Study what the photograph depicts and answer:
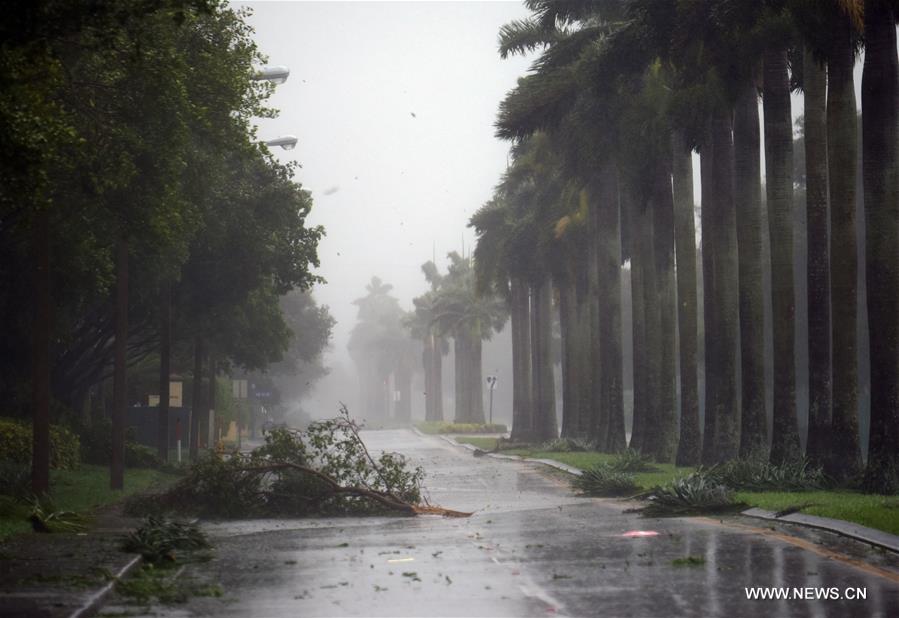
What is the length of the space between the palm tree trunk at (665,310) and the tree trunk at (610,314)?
572 cm

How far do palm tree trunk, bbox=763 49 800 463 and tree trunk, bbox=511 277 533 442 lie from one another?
41331mm

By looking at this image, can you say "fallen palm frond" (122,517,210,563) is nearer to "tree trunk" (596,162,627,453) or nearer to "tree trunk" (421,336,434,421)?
"tree trunk" (596,162,627,453)

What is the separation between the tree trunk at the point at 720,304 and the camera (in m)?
32.0

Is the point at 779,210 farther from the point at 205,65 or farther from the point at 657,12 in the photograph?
the point at 205,65

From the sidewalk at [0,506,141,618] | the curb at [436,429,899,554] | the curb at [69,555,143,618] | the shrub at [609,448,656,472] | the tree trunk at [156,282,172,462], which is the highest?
the tree trunk at [156,282,172,462]

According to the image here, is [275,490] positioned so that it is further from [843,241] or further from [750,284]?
[750,284]

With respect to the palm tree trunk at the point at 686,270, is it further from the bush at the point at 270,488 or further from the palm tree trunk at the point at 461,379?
the palm tree trunk at the point at 461,379

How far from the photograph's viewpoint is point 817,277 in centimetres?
2592

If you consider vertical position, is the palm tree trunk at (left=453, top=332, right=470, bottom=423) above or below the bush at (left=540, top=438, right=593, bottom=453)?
above

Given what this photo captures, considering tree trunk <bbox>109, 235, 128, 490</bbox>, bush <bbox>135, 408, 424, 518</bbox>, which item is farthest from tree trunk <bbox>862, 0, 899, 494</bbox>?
tree trunk <bbox>109, 235, 128, 490</bbox>

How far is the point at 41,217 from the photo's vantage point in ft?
75.2

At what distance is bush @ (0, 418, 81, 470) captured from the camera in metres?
29.8

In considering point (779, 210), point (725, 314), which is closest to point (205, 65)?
point (779, 210)

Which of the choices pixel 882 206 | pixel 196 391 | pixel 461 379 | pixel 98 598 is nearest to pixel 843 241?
pixel 882 206
